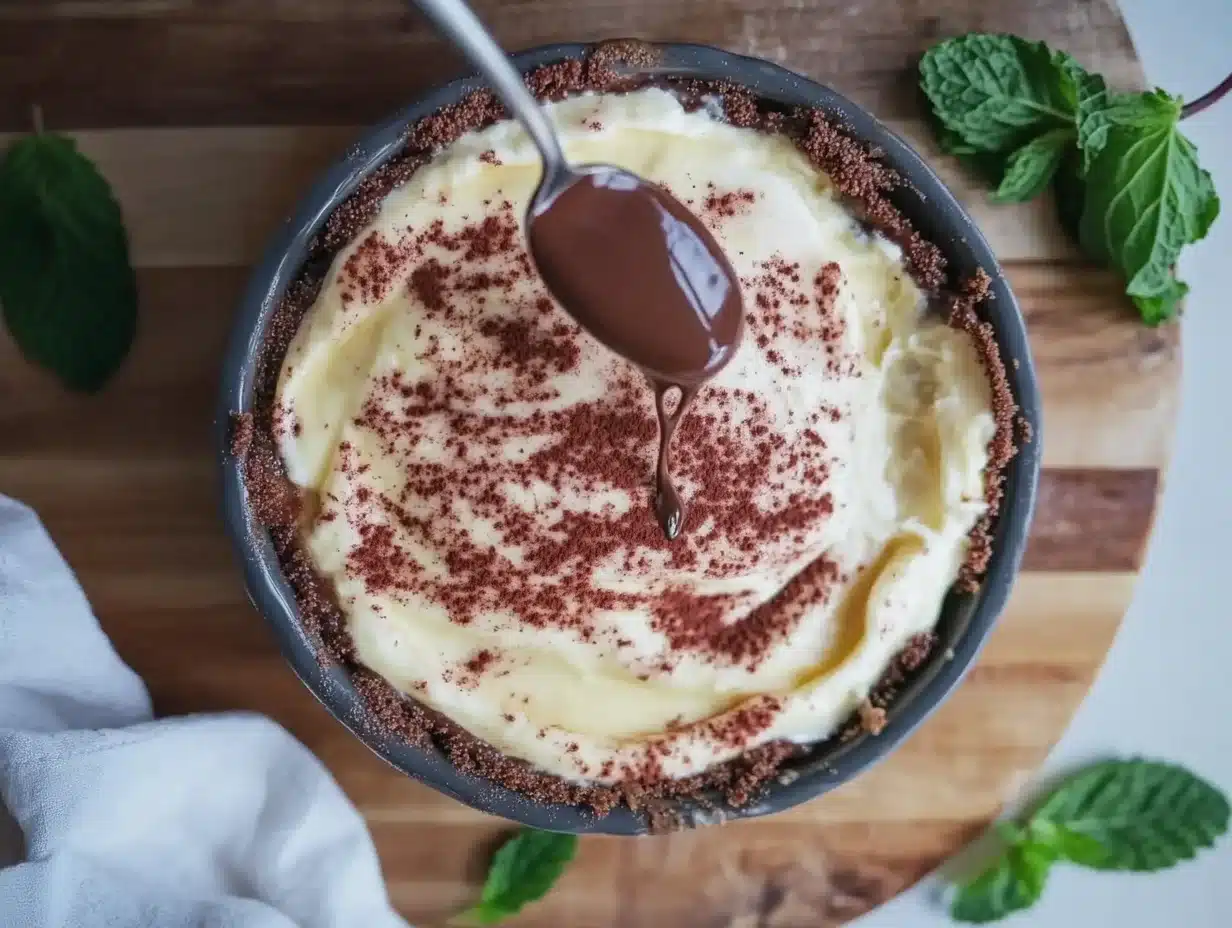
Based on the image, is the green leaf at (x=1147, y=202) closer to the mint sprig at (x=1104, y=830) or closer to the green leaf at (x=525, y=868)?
the mint sprig at (x=1104, y=830)

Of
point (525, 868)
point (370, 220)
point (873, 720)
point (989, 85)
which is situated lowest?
point (525, 868)

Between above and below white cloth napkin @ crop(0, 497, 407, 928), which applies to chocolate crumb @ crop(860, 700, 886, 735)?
above

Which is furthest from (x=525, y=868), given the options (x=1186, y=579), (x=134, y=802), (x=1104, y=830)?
(x=1186, y=579)

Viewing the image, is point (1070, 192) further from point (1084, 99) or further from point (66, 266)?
point (66, 266)

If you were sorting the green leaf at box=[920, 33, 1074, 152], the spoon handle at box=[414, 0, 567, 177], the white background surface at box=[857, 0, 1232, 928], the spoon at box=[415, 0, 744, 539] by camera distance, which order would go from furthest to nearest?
the white background surface at box=[857, 0, 1232, 928], the green leaf at box=[920, 33, 1074, 152], the spoon at box=[415, 0, 744, 539], the spoon handle at box=[414, 0, 567, 177]

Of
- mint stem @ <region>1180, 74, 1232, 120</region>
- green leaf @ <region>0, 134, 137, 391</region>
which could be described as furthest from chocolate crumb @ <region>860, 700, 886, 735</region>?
green leaf @ <region>0, 134, 137, 391</region>

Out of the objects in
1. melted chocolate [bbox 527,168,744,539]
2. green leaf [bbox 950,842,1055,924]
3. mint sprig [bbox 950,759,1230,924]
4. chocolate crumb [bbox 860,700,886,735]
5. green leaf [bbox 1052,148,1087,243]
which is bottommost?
green leaf [bbox 950,842,1055,924]

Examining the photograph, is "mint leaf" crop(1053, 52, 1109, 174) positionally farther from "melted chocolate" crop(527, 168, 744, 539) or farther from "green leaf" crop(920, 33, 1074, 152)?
"melted chocolate" crop(527, 168, 744, 539)
